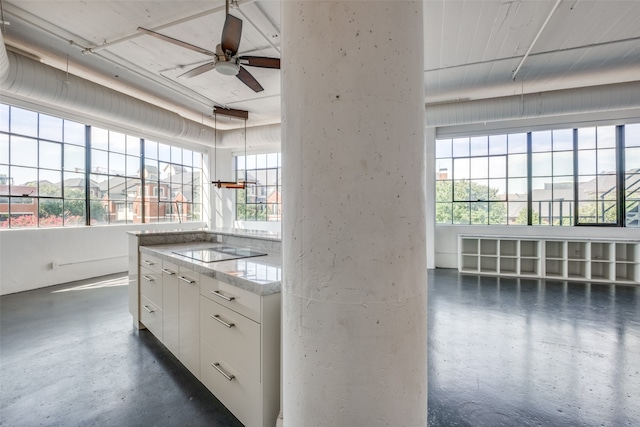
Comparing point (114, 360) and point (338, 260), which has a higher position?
point (338, 260)

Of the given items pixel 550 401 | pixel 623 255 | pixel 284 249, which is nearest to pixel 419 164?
pixel 284 249

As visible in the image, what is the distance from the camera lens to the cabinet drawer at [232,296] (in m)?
1.52

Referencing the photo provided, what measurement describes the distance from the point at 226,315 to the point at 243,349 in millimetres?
232

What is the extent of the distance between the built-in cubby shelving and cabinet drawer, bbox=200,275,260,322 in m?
5.39

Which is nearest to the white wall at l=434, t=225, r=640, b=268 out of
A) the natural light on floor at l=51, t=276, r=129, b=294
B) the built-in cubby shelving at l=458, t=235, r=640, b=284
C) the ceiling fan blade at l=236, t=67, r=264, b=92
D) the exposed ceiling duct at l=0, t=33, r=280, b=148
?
the built-in cubby shelving at l=458, t=235, r=640, b=284

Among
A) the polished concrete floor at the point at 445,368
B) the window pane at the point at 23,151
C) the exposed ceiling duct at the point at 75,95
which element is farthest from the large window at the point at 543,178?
the window pane at the point at 23,151

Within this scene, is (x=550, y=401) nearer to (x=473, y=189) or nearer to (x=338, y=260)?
(x=338, y=260)

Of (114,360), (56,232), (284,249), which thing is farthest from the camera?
(56,232)

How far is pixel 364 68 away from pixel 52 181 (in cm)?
618

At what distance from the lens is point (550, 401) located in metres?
1.99

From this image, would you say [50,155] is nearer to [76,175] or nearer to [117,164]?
[76,175]

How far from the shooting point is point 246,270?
182 centimetres

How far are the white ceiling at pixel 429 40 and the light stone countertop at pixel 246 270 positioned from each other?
91.4 inches

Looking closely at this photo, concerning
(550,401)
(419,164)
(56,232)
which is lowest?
(550,401)
